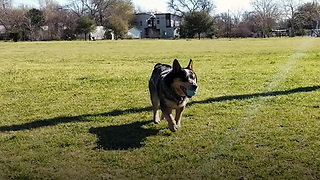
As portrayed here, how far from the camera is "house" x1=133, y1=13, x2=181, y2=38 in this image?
315 ft

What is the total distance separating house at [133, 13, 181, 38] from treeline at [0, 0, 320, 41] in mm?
2722

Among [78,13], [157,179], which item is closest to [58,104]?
[157,179]

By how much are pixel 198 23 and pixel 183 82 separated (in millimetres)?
69203

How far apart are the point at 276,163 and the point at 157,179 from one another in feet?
4.40

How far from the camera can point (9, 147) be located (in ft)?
17.2

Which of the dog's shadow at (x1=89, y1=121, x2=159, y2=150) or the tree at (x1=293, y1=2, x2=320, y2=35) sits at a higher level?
the tree at (x1=293, y1=2, x2=320, y2=35)

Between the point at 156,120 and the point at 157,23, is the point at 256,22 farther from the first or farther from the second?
the point at 156,120

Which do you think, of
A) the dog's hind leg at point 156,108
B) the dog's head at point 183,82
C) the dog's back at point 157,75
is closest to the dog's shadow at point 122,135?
the dog's hind leg at point 156,108

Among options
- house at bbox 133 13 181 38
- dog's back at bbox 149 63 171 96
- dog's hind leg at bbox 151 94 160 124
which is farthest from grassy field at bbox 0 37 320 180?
house at bbox 133 13 181 38

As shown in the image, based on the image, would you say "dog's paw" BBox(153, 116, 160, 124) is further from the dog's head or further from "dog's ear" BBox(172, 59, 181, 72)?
"dog's ear" BBox(172, 59, 181, 72)

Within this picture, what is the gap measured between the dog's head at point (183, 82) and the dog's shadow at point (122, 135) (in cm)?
72

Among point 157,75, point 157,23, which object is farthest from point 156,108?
point 157,23

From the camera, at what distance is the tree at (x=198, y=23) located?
73.1 metres

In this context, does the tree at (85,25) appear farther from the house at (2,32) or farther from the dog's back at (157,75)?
the dog's back at (157,75)
